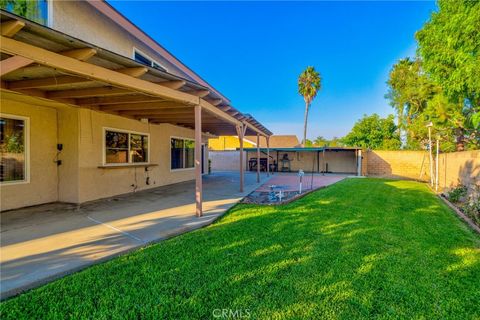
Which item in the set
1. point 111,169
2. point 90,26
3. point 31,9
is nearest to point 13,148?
point 111,169

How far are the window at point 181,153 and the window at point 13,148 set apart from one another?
565cm

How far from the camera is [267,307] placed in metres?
2.26

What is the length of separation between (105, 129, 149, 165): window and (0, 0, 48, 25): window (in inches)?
123

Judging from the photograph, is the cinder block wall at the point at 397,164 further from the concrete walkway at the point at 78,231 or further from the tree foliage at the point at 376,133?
the concrete walkway at the point at 78,231

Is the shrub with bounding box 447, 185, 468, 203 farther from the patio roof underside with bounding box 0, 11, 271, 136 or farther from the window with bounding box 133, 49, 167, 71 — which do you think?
the window with bounding box 133, 49, 167, 71

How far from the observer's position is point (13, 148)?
5.47m

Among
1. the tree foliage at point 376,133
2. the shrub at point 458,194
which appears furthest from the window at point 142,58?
the tree foliage at point 376,133

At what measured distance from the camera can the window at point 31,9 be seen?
484cm

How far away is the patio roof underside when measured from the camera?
104 inches

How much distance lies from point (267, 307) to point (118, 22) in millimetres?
7366

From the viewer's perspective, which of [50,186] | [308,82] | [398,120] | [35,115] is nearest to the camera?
[35,115]


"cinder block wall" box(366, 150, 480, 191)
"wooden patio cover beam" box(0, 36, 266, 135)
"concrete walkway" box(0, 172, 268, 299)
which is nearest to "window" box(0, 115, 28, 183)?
"concrete walkway" box(0, 172, 268, 299)

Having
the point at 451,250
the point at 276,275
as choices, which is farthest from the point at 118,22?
the point at 451,250

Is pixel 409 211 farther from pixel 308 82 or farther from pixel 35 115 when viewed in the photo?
pixel 308 82
